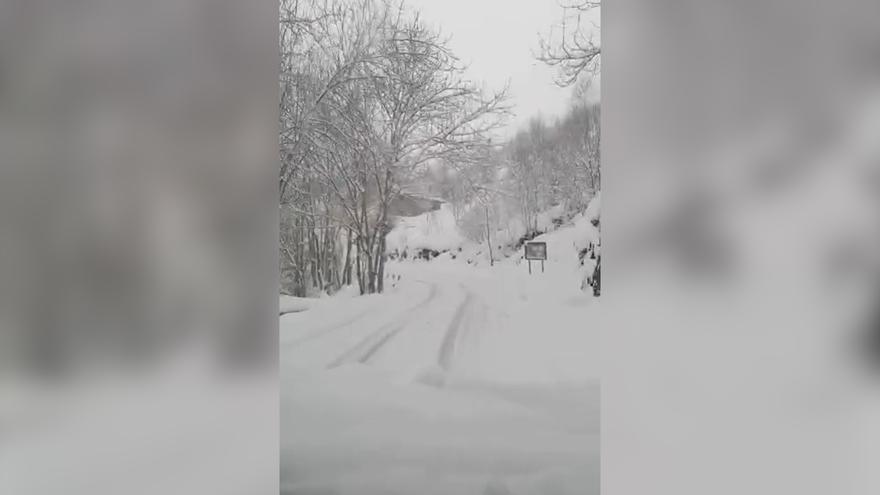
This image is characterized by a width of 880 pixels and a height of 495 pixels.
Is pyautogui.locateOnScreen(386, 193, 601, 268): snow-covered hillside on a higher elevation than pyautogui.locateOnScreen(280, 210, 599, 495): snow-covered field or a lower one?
higher

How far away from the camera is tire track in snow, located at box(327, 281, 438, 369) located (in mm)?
1720

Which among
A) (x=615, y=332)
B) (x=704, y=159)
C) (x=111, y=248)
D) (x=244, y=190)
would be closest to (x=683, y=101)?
(x=704, y=159)

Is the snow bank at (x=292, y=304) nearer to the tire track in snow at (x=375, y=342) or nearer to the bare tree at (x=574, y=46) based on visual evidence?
the tire track in snow at (x=375, y=342)

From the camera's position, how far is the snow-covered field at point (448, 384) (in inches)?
65.3

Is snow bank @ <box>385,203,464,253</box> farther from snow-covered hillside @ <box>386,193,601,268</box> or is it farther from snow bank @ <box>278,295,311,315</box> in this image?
snow bank @ <box>278,295,311,315</box>

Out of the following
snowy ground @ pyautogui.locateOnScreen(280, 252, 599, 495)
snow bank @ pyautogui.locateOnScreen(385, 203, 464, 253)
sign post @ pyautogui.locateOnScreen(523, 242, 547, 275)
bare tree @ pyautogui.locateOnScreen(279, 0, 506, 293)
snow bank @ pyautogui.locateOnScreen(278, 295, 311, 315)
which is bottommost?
snowy ground @ pyautogui.locateOnScreen(280, 252, 599, 495)

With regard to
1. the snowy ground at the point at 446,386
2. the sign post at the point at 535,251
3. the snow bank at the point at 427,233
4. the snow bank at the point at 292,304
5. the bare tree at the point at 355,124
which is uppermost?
→ the bare tree at the point at 355,124

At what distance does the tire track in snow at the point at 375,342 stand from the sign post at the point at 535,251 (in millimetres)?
291

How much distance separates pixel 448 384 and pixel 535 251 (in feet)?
1.41

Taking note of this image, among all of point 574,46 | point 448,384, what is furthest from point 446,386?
point 574,46

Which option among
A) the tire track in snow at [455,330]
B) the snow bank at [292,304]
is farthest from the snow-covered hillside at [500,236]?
the snow bank at [292,304]

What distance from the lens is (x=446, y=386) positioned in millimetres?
1691

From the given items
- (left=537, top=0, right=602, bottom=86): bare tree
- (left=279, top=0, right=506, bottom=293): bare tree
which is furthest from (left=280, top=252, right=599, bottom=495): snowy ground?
(left=537, top=0, right=602, bottom=86): bare tree

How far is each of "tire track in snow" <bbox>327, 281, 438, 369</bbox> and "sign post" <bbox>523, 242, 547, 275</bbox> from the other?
291mm
